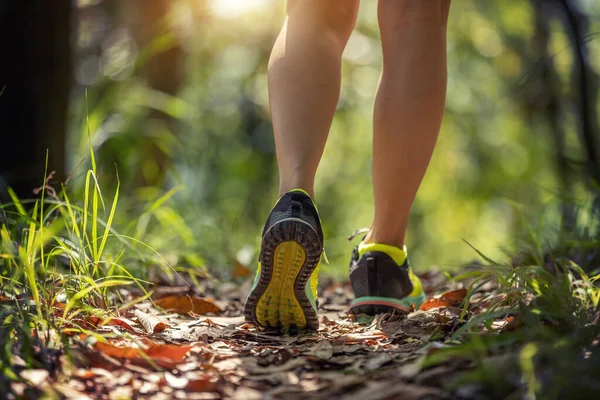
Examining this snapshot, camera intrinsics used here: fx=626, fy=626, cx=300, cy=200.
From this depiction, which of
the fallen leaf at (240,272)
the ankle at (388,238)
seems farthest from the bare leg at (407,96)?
the fallen leaf at (240,272)

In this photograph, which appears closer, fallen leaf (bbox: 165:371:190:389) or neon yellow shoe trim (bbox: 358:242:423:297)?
fallen leaf (bbox: 165:371:190:389)

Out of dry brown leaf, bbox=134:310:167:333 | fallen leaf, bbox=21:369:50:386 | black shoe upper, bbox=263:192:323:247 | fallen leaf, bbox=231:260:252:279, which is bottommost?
fallen leaf, bbox=231:260:252:279

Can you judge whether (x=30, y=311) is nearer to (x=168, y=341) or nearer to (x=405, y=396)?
(x=168, y=341)

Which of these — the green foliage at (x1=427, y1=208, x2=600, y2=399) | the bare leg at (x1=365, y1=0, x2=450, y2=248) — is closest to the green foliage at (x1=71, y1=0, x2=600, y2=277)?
the bare leg at (x1=365, y1=0, x2=450, y2=248)

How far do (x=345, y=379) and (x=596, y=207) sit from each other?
1.74m

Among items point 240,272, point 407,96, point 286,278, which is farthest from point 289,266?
point 240,272

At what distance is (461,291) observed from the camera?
2.13m

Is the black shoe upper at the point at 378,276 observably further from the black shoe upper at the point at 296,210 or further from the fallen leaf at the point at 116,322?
the fallen leaf at the point at 116,322

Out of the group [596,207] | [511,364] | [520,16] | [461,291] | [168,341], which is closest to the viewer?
[511,364]

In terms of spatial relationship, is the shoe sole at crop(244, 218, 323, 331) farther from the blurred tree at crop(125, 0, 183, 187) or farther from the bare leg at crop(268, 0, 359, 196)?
the blurred tree at crop(125, 0, 183, 187)

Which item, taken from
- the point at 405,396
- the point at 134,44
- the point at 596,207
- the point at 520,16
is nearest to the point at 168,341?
the point at 405,396

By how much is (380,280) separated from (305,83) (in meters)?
0.66

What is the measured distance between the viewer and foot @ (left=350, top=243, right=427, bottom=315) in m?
1.94

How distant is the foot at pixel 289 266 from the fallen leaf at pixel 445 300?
475mm
